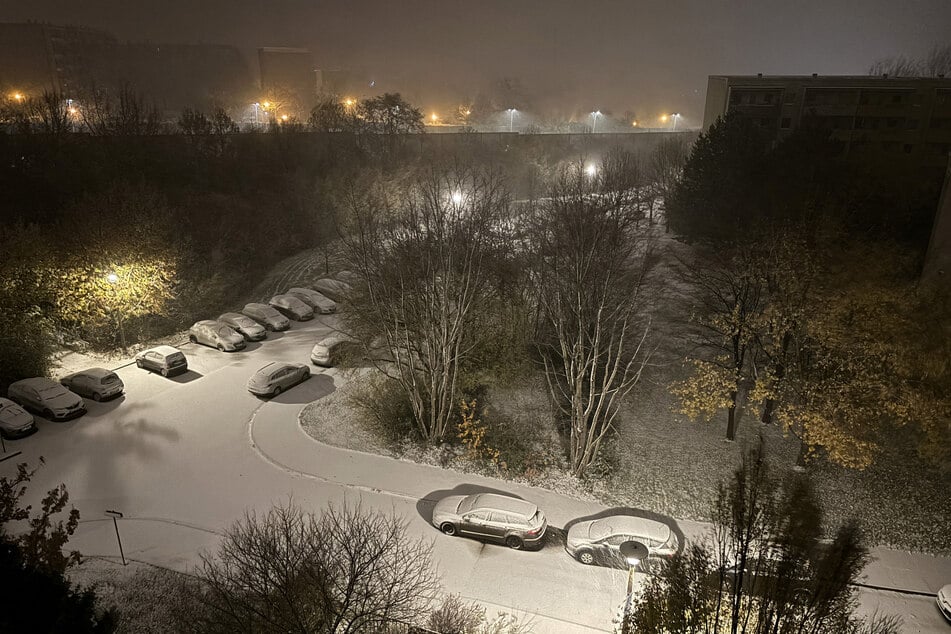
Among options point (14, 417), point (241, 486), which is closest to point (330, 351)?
point (241, 486)

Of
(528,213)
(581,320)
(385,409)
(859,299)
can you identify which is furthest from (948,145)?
(385,409)

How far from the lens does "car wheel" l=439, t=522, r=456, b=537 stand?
14523mm

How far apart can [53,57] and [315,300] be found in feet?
185

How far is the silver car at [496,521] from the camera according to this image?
46.3 feet

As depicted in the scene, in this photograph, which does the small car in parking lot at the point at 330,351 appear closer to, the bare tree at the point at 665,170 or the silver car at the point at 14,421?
the silver car at the point at 14,421

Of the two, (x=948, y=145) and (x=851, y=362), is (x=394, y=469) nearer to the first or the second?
(x=851, y=362)

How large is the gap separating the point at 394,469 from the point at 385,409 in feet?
9.12

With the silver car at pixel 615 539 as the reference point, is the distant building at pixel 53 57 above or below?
above

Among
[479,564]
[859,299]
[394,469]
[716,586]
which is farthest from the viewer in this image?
[394,469]

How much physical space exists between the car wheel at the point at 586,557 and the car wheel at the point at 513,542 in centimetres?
149

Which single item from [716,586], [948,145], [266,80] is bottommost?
[716,586]

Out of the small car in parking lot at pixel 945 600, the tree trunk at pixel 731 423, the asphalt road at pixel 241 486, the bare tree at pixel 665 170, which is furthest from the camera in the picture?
the bare tree at pixel 665 170

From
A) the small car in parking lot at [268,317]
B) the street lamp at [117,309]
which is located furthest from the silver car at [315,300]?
the street lamp at [117,309]

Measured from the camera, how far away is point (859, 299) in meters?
15.2
